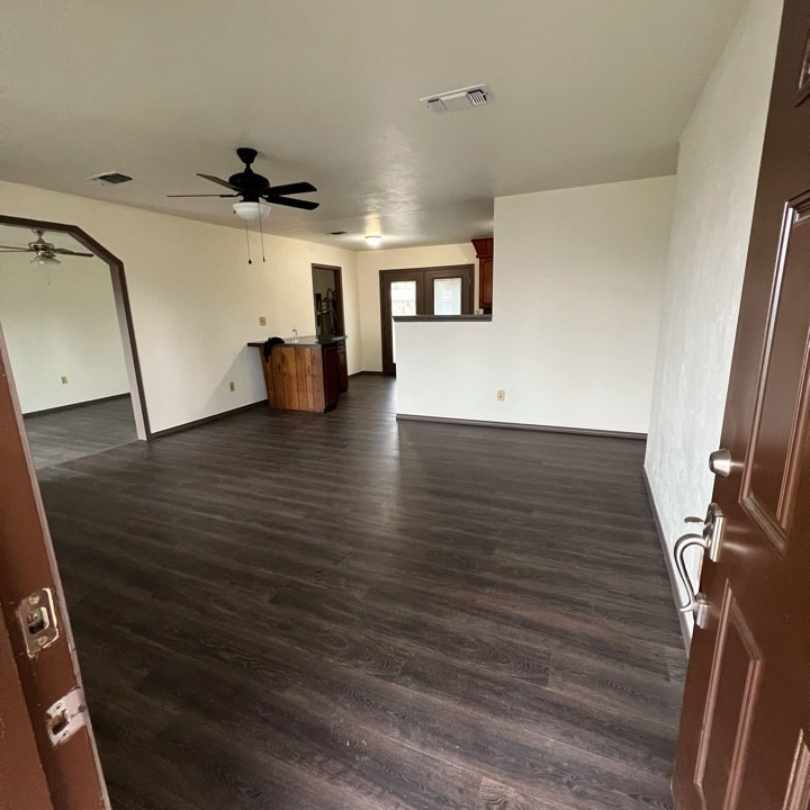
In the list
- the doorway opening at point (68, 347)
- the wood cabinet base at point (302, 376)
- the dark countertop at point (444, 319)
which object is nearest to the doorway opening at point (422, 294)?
the wood cabinet base at point (302, 376)

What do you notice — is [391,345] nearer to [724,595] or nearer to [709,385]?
[709,385]

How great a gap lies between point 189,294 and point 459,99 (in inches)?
156

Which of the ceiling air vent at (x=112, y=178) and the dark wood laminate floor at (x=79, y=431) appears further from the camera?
the dark wood laminate floor at (x=79, y=431)

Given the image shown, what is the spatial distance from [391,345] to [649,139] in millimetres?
Answer: 5768

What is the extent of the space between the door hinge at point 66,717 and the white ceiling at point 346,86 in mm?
2062

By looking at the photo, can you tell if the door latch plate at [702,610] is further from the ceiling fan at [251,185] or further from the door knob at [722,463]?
the ceiling fan at [251,185]

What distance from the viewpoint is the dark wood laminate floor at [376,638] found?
1318 millimetres

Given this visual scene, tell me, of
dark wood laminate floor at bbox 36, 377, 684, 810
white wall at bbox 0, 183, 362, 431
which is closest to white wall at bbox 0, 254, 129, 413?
white wall at bbox 0, 183, 362, 431

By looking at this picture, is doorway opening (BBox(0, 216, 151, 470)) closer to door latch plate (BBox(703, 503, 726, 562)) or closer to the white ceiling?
the white ceiling

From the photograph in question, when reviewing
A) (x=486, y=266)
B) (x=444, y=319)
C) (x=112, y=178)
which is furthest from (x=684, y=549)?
(x=486, y=266)

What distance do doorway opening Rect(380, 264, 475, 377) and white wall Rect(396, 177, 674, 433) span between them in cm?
293

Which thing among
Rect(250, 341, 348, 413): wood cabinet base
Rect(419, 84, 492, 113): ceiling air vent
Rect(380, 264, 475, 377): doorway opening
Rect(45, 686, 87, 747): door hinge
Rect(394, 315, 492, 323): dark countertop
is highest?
Rect(419, 84, 492, 113): ceiling air vent

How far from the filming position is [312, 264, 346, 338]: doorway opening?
7.80 meters

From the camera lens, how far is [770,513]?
27.2 inches
